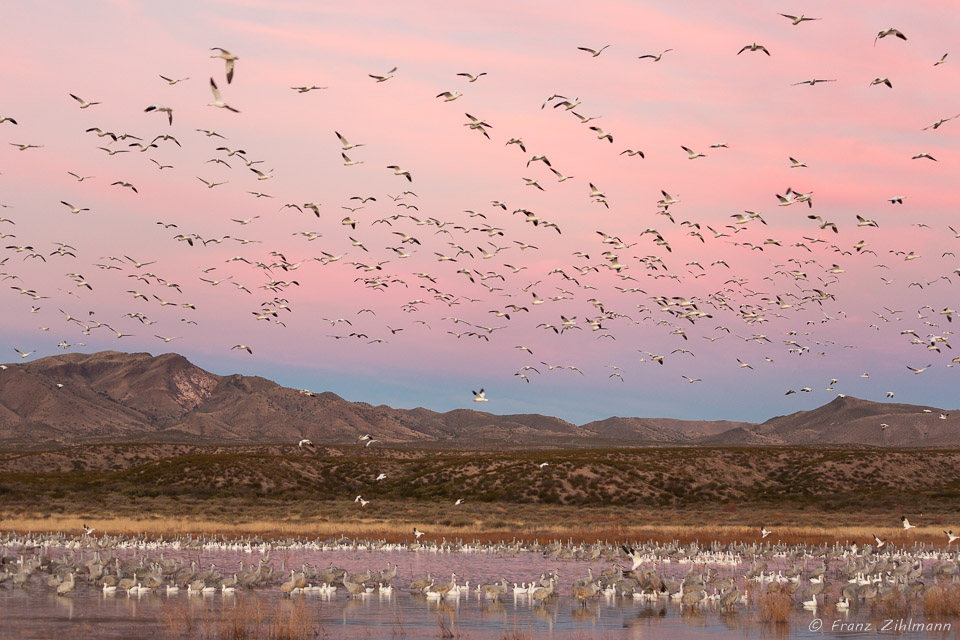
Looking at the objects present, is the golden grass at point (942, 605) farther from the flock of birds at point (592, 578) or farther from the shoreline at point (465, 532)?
the shoreline at point (465, 532)

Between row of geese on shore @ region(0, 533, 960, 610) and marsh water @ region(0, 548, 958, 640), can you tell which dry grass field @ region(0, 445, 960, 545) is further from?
marsh water @ region(0, 548, 958, 640)

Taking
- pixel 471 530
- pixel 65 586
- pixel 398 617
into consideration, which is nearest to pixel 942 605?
pixel 398 617

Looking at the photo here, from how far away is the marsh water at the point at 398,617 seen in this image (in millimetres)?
19188

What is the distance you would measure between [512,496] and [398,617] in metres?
62.0

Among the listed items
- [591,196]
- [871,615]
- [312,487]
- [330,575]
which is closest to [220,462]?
[312,487]

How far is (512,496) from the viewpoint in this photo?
270 ft

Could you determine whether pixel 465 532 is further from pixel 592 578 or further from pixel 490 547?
pixel 592 578

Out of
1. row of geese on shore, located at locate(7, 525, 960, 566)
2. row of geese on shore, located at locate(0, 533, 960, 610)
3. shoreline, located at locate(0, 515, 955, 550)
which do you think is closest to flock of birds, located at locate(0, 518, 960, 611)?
row of geese on shore, located at locate(0, 533, 960, 610)

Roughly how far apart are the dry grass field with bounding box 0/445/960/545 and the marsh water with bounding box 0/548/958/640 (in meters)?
20.8

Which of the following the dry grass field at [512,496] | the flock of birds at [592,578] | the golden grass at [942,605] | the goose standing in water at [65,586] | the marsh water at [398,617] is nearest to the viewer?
the marsh water at [398,617]

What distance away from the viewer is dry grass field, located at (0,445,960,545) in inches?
1969

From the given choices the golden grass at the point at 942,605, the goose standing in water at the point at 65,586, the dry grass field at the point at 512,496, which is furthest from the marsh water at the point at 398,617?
the dry grass field at the point at 512,496

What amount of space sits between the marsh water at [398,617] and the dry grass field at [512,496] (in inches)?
818

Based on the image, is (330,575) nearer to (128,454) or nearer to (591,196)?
(591,196)
